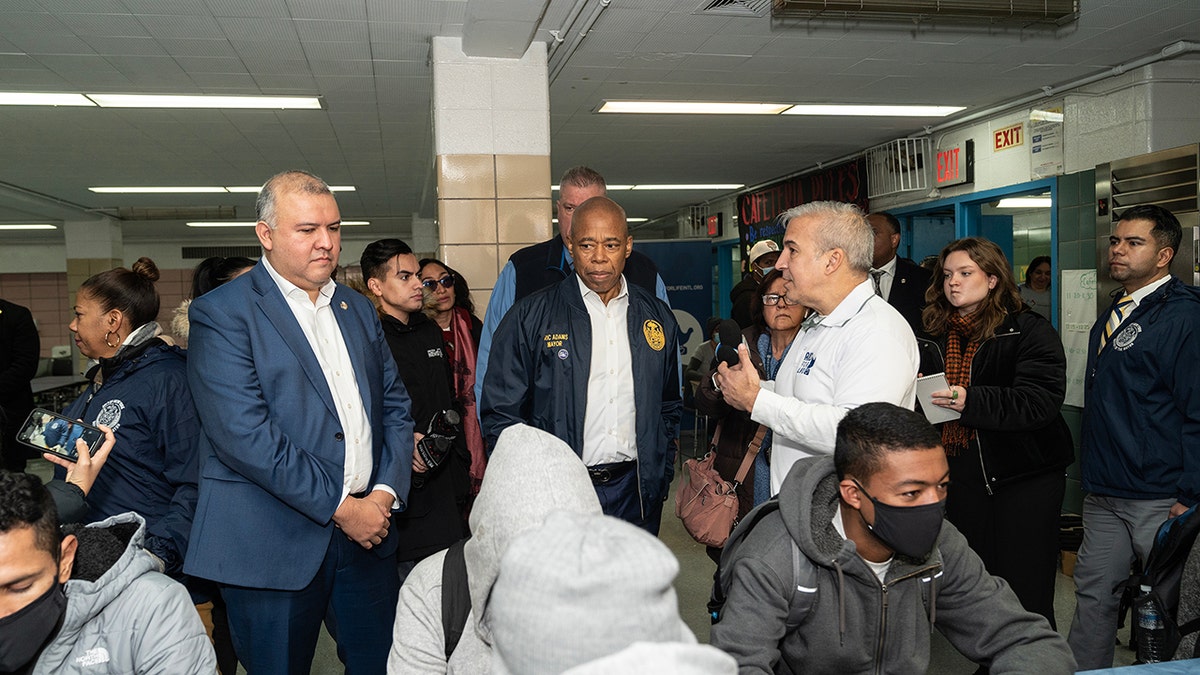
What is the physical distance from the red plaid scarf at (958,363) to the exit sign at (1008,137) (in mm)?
4137

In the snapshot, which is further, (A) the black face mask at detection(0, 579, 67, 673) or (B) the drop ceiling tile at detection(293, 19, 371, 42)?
(B) the drop ceiling tile at detection(293, 19, 371, 42)

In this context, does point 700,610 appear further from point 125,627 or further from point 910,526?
point 125,627

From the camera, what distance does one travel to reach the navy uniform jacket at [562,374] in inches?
103

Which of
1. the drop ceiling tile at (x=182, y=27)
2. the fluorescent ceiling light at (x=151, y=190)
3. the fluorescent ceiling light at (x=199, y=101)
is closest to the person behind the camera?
the drop ceiling tile at (x=182, y=27)

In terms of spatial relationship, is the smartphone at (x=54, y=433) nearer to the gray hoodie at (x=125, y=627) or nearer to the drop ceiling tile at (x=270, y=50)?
the gray hoodie at (x=125, y=627)

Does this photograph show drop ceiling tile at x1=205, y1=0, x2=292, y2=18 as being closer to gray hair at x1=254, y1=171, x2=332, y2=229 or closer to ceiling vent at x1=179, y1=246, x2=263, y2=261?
gray hair at x1=254, y1=171, x2=332, y2=229

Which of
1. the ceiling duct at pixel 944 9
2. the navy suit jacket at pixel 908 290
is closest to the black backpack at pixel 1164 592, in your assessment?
the navy suit jacket at pixel 908 290

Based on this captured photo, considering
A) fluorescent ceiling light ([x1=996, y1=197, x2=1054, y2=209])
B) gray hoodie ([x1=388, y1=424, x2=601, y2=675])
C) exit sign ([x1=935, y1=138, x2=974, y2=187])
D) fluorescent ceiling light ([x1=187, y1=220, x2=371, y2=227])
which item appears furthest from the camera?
fluorescent ceiling light ([x1=187, y1=220, x2=371, y2=227])

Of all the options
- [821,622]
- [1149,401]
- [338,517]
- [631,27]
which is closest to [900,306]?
[1149,401]

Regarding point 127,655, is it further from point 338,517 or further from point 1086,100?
point 1086,100

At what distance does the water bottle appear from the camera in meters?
2.10

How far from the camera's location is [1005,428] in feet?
9.33

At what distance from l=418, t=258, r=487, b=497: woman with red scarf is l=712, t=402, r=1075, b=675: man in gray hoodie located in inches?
78.4

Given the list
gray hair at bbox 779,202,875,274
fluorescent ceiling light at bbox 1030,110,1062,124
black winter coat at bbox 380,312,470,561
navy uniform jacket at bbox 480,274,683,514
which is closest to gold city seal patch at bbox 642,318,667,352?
navy uniform jacket at bbox 480,274,683,514
